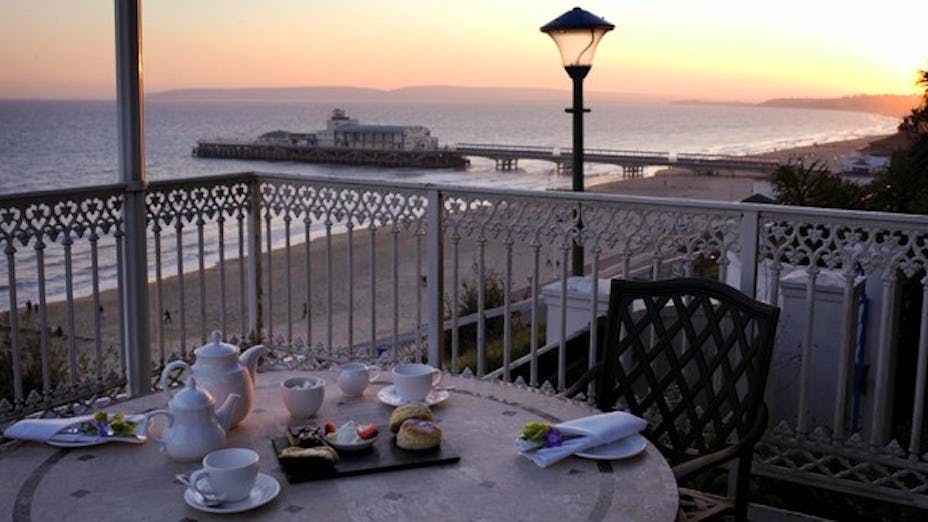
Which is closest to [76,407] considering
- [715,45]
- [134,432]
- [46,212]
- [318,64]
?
[46,212]

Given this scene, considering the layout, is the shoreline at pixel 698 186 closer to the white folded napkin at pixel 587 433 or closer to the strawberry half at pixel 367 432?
the white folded napkin at pixel 587 433

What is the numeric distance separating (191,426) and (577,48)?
160 inches

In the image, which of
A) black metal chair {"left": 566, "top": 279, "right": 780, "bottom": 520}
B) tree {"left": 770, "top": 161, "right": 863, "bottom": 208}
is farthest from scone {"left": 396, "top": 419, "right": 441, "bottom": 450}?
tree {"left": 770, "top": 161, "right": 863, "bottom": 208}

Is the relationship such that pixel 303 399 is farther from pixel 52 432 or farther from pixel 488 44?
pixel 488 44

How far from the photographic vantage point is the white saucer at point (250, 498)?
1.59 meters

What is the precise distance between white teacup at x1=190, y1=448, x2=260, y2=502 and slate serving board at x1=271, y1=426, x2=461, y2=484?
0.12 metres

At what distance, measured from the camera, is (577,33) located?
534cm

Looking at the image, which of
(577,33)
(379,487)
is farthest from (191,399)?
(577,33)

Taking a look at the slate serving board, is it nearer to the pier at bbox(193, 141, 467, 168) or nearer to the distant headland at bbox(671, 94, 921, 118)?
the distant headland at bbox(671, 94, 921, 118)

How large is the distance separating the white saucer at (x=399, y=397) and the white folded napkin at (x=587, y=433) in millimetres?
348

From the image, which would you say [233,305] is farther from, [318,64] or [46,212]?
[318,64]

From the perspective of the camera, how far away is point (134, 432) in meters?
1.95

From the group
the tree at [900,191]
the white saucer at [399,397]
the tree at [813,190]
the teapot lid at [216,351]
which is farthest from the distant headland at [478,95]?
the teapot lid at [216,351]

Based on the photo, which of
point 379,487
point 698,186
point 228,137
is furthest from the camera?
point 228,137
